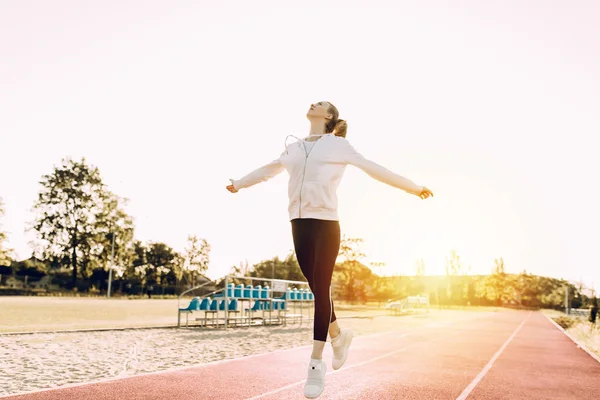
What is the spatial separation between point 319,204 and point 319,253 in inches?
10.5

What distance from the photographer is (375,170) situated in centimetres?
302

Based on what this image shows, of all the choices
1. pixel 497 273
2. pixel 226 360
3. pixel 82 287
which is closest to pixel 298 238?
pixel 226 360

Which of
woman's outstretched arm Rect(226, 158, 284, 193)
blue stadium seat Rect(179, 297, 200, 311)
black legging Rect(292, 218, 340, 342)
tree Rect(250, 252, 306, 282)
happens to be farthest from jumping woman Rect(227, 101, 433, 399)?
tree Rect(250, 252, 306, 282)

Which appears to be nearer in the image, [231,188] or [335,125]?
[335,125]

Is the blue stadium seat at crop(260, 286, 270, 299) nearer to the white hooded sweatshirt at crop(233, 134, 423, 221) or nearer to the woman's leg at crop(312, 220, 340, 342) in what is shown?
the woman's leg at crop(312, 220, 340, 342)

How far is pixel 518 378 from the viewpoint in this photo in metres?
9.50

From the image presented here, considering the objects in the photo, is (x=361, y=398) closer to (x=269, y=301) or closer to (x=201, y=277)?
(x=269, y=301)

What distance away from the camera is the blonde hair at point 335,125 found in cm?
320

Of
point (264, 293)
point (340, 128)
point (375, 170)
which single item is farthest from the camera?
point (264, 293)

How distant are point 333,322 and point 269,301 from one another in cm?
1967

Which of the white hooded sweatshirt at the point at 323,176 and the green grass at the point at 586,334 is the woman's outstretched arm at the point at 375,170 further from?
the green grass at the point at 586,334

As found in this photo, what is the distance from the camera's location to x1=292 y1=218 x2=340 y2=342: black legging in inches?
116

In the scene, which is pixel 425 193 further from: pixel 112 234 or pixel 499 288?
pixel 499 288

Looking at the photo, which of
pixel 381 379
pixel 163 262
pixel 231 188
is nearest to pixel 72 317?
pixel 381 379
